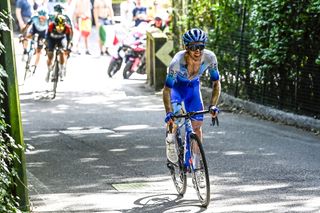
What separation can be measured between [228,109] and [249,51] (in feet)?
3.91

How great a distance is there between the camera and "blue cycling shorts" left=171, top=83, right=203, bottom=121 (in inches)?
384

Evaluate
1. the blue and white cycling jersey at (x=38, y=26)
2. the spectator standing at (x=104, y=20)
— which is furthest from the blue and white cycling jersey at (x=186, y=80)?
the spectator standing at (x=104, y=20)

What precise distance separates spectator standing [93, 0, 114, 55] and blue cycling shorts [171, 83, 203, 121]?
1948 cm

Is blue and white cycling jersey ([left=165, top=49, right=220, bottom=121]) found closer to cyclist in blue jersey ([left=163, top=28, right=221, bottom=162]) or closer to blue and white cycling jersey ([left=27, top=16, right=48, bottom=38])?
cyclist in blue jersey ([left=163, top=28, right=221, bottom=162])

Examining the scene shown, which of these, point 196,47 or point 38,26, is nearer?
point 196,47

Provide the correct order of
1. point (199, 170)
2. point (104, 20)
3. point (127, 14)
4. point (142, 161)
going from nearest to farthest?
point (199, 170) → point (142, 161) → point (104, 20) → point (127, 14)

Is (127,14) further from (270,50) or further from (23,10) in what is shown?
(270,50)

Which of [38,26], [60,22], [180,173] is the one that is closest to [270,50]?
[60,22]

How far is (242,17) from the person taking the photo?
1794 cm

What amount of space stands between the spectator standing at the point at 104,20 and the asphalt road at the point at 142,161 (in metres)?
9.81

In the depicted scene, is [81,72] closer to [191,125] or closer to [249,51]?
[249,51]

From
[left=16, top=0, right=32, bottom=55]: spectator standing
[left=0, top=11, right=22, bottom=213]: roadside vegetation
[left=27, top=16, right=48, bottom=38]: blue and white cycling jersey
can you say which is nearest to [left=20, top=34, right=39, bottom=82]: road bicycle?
[left=27, top=16, right=48, bottom=38]: blue and white cycling jersey

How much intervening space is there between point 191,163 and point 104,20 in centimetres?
2047

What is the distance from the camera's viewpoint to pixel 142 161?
12055 mm
